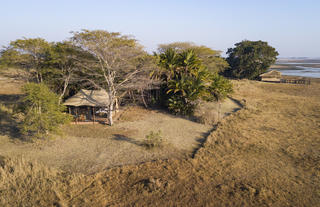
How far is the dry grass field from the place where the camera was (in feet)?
21.2

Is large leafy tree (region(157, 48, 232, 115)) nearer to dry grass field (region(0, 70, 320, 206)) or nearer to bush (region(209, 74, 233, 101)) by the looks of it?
bush (region(209, 74, 233, 101))

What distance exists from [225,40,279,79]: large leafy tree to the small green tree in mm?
36823

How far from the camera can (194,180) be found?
752 centimetres

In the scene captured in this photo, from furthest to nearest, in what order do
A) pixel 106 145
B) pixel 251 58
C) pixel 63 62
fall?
pixel 251 58
pixel 63 62
pixel 106 145

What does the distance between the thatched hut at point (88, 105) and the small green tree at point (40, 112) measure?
3.03 meters

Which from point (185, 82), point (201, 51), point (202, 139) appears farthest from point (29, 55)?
point (201, 51)

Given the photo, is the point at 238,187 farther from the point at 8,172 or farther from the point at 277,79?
the point at 277,79

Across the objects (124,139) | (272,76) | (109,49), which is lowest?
(124,139)

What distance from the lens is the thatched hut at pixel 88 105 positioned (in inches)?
546

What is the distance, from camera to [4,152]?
9.55 m

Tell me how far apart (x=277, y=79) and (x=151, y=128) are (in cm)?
3649

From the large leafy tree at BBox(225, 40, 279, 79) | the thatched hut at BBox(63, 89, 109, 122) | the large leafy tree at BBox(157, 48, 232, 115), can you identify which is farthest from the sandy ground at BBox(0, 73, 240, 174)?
the large leafy tree at BBox(225, 40, 279, 79)

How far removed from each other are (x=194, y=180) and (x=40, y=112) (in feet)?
28.7

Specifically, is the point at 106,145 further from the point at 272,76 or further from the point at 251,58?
the point at 272,76
